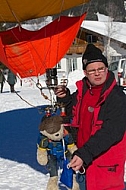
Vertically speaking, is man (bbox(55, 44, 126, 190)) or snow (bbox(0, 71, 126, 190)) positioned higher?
man (bbox(55, 44, 126, 190))

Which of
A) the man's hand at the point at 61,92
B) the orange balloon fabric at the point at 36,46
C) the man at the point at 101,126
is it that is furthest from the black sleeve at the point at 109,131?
the orange balloon fabric at the point at 36,46

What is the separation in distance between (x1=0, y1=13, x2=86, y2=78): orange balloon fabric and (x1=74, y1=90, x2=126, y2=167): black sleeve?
272 centimetres

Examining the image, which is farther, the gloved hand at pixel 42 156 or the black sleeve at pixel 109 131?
the gloved hand at pixel 42 156

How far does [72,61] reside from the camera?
1522 inches

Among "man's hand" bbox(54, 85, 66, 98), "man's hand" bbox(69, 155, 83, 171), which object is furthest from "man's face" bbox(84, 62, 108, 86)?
"man's hand" bbox(54, 85, 66, 98)

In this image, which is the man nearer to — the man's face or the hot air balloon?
the man's face

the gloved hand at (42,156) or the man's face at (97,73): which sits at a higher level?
the man's face at (97,73)

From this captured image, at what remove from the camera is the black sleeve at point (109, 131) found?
274 centimetres

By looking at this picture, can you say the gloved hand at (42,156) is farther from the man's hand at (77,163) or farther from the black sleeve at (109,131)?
the man's hand at (77,163)

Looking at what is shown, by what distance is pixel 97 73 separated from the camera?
298 centimetres

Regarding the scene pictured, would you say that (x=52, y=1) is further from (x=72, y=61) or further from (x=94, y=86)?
(x=72, y=61)

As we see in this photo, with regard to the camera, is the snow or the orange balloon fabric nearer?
the snow

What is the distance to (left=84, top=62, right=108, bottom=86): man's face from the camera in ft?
9.78

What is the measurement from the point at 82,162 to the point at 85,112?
46 cm
